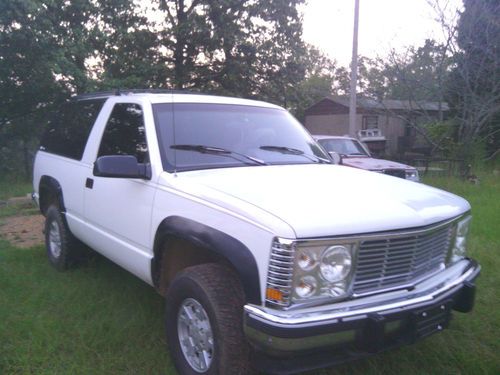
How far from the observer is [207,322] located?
2.85m

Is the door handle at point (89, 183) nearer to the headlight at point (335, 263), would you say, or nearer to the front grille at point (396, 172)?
the headlight at point (335, 263)

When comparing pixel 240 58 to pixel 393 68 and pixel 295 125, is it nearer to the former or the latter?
pixel 393 68

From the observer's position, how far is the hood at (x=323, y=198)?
256 centimetres

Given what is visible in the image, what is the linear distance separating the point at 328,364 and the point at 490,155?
1716 cm

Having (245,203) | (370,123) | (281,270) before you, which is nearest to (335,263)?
(281,270)

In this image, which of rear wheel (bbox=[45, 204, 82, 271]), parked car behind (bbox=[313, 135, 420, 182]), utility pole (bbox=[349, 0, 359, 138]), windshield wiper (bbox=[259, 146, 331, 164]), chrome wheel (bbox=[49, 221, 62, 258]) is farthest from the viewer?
utility pole (bbox=[349, 0, 359, 138])

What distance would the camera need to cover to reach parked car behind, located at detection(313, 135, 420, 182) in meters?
9.14

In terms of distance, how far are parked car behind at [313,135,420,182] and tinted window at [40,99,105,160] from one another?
4660 millimetres

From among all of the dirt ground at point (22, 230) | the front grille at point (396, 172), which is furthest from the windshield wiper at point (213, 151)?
A: the front grille at point (396, 172)

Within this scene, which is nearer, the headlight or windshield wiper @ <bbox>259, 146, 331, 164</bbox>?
the headlight

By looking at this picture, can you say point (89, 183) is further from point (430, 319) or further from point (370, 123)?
point (370, 123)

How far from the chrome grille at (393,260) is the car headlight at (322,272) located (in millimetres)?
78

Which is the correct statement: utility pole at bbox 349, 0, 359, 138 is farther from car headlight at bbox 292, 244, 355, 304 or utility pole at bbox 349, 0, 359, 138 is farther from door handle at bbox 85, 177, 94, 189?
car headlight at bbox 292, 244, 355, 304

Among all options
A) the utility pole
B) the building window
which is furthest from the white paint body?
the building window
